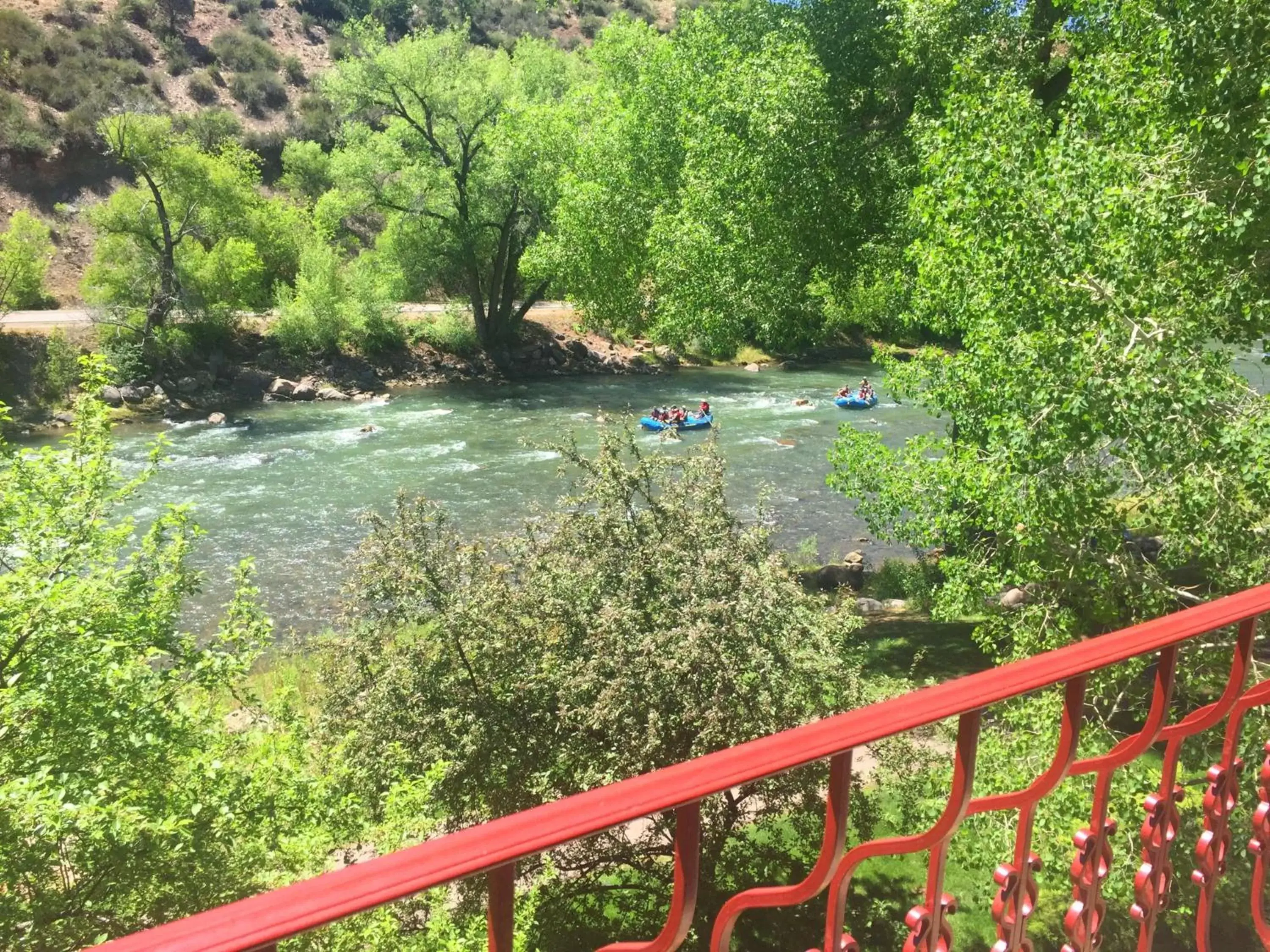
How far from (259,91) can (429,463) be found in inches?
1940

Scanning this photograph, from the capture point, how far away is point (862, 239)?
14219 millimetres

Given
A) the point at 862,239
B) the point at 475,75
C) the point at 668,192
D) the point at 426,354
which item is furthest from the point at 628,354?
the point at 862,239

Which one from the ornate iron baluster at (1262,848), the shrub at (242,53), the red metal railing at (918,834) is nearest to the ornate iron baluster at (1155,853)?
the red metal railing at (918,834)

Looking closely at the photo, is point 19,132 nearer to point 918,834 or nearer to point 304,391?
point 304,391

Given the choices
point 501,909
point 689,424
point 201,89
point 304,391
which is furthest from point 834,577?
point 201,89

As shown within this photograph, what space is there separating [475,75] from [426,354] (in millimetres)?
11418

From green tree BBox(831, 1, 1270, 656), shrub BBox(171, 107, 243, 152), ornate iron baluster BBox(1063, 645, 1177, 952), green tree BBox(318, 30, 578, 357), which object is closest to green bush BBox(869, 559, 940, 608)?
green tree BBox(831, 1, 1270, 656)

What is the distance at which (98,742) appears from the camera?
615cm

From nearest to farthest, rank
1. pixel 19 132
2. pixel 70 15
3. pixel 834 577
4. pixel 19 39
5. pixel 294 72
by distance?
pixel 834 577
pixel 19 132
pixel 19 39
pixel 70 15
pixel 294 72

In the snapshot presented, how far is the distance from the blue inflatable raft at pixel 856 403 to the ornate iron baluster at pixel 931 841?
29.9 m

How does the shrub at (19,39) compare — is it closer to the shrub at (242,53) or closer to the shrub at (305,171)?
the shrub at (242,53)

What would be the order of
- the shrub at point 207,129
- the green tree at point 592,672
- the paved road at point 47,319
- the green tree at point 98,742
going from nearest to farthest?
the green tree at point 98,742 → the green tree at point 592,672 → the paved road at point 47,319 → the shrub at point 207,129

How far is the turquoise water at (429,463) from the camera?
18.4 m

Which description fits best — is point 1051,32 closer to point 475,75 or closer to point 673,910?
point 673,910
